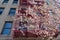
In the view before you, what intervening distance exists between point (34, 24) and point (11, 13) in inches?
226

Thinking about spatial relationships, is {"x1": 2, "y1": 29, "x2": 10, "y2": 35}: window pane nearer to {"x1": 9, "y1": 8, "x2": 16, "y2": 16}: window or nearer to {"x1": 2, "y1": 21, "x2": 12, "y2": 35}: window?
{"x1": 2, "y1": 21, "x2": 12, "y2": 35}: window

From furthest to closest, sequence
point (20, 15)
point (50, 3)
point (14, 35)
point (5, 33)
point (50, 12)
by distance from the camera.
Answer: point (50, 3), point (50, 12), point (20, 15), point (5, 33), point (14, 35)

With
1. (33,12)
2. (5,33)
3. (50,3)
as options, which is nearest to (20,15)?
(33,12)

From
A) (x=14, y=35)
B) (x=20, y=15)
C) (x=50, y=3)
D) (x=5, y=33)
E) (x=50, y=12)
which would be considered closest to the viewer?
(x=14, y=35)

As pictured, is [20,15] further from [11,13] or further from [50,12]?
[50,12]

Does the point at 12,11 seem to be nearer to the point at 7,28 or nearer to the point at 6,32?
the point at 7,28

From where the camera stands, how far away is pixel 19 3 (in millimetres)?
28078

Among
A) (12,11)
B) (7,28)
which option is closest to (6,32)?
(7,28)

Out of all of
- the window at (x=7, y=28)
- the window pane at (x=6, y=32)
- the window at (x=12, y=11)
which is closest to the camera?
the window pane at (x=6, y=32)

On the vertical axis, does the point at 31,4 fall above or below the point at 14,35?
above

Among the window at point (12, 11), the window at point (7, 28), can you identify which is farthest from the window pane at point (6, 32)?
the window at point (12, 11)

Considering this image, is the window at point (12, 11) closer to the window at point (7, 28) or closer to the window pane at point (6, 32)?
the window at point (7, 28)

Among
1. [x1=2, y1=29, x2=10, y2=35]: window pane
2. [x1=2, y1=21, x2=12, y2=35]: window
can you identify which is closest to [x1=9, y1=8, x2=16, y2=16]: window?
[x1=2, y1=21, x2=12, y2=35]: window

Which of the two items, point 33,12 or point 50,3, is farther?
point 50,3
